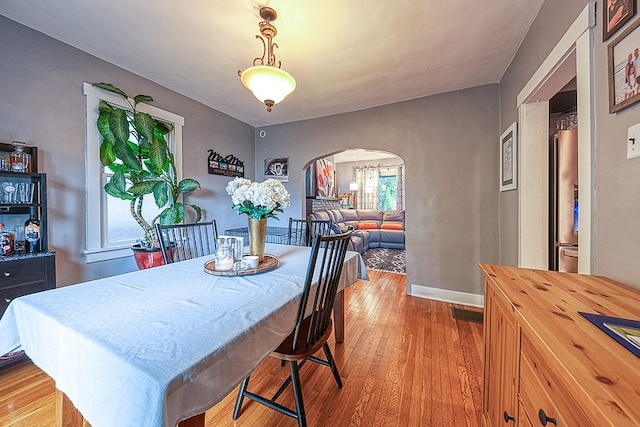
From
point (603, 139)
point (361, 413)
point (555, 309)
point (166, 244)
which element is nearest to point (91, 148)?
point (166, 244)

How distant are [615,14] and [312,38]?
1.75m

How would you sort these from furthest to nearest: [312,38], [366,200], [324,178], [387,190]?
1. [366,200]
2. [387,190]
3. [324,178]
4. [312,38]

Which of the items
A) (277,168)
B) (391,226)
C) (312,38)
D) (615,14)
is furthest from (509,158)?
(391,226)

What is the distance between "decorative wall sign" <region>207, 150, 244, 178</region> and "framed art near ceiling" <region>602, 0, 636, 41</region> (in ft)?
12.2

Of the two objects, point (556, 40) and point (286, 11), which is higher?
point (286, 11)

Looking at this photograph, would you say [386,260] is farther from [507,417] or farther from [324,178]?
[507,417]

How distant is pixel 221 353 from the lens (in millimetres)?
732

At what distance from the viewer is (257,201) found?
1.45 m

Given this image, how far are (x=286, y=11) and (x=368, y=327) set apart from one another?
2719mm

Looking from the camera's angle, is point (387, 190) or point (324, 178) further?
point (387, 190)

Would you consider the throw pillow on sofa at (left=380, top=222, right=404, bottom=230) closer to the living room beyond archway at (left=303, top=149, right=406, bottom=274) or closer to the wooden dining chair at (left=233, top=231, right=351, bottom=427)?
the living room beyond archway at (left=303, top=149, right=406, bottom=274)

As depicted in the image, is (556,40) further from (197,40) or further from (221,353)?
(197,40)

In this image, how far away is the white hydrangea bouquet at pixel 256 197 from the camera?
1.45 m

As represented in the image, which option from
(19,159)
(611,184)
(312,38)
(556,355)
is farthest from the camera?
(312,38)
